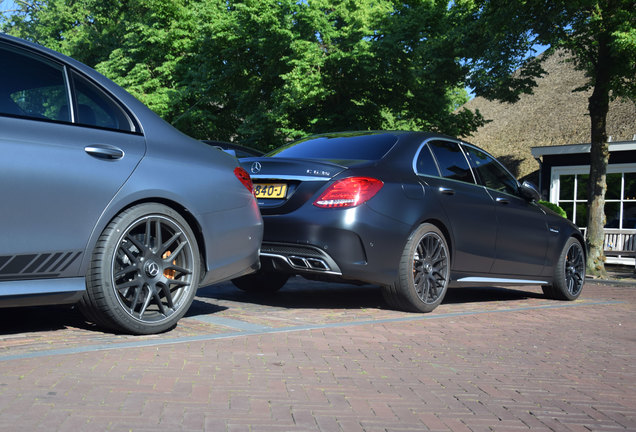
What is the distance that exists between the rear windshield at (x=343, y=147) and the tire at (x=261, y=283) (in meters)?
1.25

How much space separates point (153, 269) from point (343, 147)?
2582mm

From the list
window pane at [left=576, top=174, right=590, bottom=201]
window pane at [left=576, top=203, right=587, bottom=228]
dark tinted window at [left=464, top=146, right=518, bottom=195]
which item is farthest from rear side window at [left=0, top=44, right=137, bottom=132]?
window pane at [left=576, top=174, right=590, bottom=201]

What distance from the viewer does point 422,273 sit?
20.5 feet

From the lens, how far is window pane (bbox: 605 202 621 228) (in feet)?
66.6

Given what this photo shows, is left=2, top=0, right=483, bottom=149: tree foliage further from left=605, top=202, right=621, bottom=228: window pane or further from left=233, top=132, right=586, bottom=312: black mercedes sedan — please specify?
left=233, top=132, right=586, bottom=312: black mercedes sedan

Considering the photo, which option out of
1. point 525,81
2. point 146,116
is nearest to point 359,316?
point 146,116

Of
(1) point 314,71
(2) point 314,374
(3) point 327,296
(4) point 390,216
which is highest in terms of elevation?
(1) point 314,71

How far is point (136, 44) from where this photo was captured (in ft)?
92.3

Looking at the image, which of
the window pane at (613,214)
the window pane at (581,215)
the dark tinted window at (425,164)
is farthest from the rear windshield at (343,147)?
the window pane at (581,215)

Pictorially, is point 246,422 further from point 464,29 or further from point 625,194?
point 625,194

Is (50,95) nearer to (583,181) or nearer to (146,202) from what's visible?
(146,202)

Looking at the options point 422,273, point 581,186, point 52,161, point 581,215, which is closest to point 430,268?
point 422,273

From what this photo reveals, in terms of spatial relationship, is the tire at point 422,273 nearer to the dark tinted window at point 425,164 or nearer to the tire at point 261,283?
the dark tinted window at point 425,164

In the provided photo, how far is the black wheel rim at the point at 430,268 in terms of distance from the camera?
6230 millimetres
